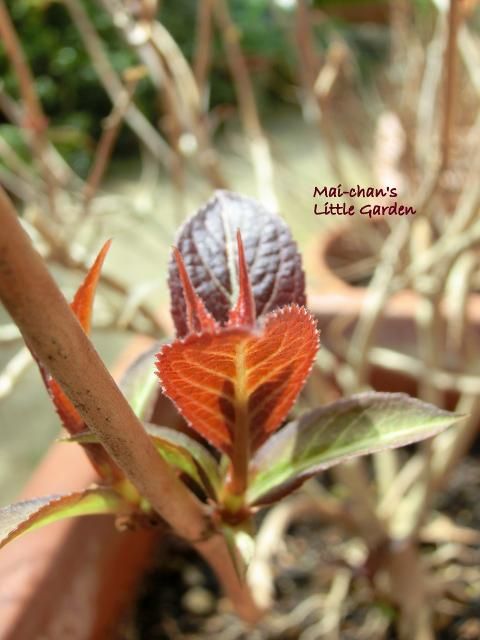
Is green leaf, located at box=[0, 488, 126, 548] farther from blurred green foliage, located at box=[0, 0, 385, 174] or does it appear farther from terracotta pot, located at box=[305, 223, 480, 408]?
blurred green foliage, located at box=[0, 0, 385, 174]

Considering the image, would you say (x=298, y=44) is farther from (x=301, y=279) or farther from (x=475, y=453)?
(x=475, y=453)

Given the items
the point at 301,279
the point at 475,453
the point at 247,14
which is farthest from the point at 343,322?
the point at 247,14

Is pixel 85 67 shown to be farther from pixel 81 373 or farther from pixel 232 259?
pixel 81 373

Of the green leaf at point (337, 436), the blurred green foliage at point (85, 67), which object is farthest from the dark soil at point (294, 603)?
the blurred green foliage at point (85, 67)

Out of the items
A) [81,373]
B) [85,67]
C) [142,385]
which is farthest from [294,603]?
[85,67]

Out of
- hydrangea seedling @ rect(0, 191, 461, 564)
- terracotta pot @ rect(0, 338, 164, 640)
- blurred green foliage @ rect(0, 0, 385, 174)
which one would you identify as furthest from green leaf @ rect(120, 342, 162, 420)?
blurred green foliage @ rect(0, 0, 385, 174)

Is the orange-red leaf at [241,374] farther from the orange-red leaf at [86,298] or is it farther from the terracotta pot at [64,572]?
the terracotta pot at [64,572]
